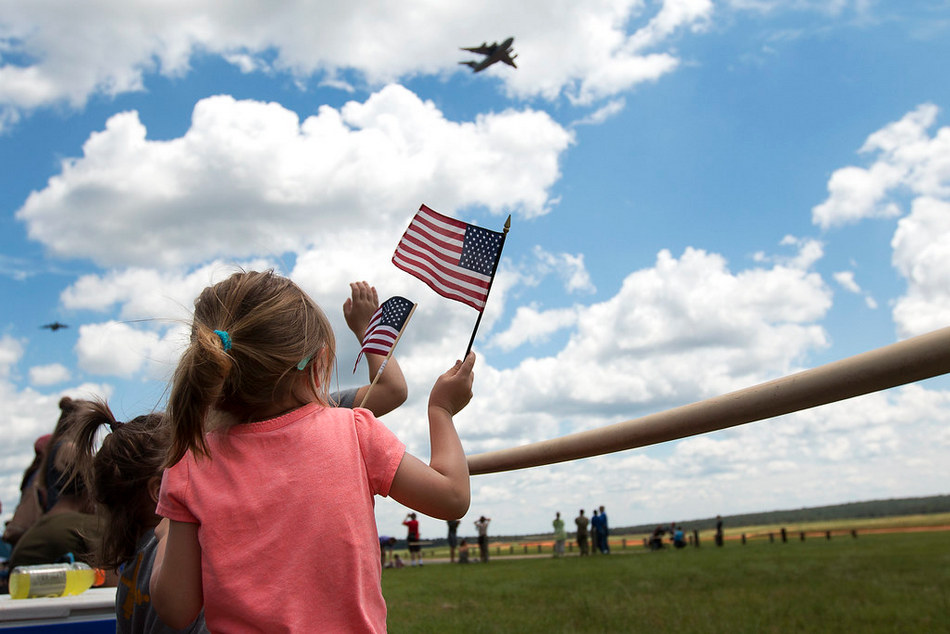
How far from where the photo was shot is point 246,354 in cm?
163

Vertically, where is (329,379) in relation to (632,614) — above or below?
above

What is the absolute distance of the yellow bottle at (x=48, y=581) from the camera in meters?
3.14

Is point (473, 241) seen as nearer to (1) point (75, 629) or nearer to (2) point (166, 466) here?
(2) point (166, 466)

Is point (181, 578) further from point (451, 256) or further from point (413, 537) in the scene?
point (413, 537)

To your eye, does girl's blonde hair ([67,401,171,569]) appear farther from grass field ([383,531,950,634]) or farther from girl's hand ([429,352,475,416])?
grass field ([383,531,950,634])

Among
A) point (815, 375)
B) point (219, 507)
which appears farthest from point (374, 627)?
point (815, 375)

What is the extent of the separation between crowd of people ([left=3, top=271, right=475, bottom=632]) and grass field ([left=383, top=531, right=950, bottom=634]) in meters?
6.26

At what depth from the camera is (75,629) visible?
2807 mm

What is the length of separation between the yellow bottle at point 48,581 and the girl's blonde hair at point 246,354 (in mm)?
1992

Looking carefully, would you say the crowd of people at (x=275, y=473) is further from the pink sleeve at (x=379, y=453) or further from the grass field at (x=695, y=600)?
the grass field at (x=695, y=600)

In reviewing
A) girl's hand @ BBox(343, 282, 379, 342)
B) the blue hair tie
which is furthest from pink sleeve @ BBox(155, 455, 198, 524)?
girl's hand @ BBox(343, 282, 379, 342)

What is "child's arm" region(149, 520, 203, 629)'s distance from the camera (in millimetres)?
1637

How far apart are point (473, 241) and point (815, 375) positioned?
1.04m

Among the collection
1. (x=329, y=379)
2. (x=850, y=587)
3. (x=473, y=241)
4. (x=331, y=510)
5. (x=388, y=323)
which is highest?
(x=473, y=241)
